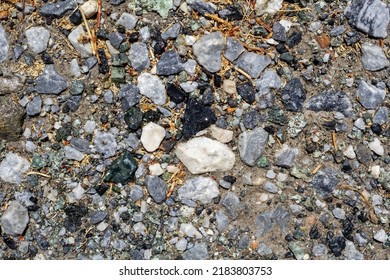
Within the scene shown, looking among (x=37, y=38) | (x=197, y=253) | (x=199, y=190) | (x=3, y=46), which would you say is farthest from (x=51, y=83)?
(x=197, y=253)

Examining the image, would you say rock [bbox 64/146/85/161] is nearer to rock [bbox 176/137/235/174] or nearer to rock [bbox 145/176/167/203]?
rock [bbox 145/176/167/203]

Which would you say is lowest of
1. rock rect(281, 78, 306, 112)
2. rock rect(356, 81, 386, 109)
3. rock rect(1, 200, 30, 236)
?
rock rect(1, 200, 30, 236)

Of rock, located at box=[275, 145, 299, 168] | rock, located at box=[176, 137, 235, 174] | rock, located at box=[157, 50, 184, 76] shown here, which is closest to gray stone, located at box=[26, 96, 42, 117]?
rock, located at box=[157, 50, 184, 76]

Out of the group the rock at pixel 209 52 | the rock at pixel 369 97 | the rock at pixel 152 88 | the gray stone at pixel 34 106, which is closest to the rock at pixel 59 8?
the gray stone at pixel 34 106

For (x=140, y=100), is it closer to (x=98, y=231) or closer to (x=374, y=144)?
(x=98, y=231)

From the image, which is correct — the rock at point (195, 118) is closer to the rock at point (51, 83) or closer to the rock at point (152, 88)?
the rock at point (152, 88)

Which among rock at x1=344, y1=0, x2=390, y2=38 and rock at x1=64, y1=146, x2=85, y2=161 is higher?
rock at x1=344, y1=0, x2=390, y2=38

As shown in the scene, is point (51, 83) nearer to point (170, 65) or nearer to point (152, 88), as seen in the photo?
point (152, 88)
